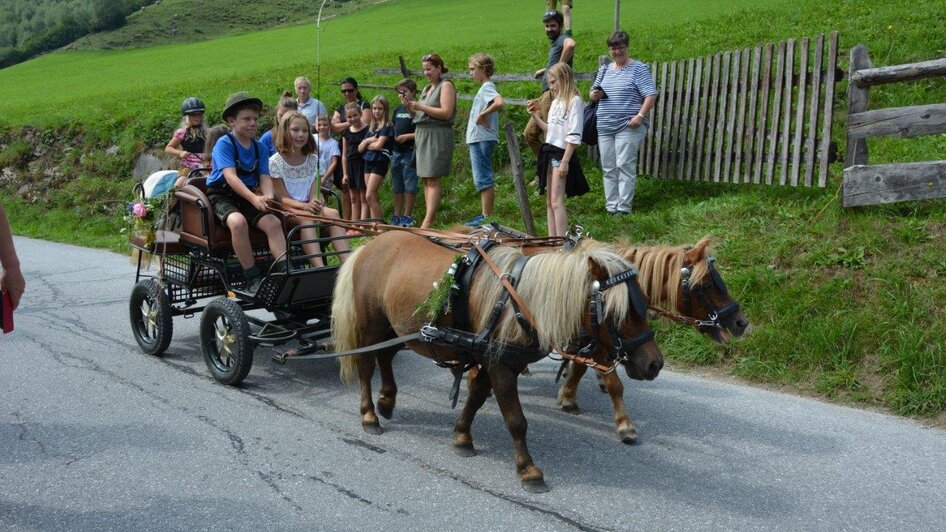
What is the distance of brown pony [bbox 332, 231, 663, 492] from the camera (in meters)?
4.35

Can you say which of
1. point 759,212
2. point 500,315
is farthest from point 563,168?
point 500,315

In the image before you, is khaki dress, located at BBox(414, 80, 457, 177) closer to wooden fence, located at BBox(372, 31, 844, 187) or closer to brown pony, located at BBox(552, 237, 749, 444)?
wooden fence, located at BBox(372, 31, 844, 187)

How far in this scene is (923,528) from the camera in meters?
3.97

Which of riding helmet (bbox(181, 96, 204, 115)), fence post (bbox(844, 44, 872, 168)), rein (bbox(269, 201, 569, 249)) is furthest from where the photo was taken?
riding helmet (bbox(181, 96, 204, 115))

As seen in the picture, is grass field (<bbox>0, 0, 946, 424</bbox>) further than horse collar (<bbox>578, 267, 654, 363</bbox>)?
Yes

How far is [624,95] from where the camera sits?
9.48m

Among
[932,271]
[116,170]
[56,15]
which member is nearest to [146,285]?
[932,271]

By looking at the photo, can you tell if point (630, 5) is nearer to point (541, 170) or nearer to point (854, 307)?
point (541, 170)

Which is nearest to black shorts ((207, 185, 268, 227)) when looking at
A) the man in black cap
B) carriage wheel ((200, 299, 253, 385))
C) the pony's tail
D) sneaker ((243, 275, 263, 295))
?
sneaker ((243, 275, 263, 295))

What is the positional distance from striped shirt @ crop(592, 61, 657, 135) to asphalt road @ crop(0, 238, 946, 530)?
3.69 metres

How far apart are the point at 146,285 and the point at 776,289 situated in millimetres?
5410

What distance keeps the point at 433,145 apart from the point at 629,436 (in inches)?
232

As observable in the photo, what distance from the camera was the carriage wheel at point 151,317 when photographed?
7.07 m

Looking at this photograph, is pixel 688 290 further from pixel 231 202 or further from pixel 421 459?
pixel 231 202
